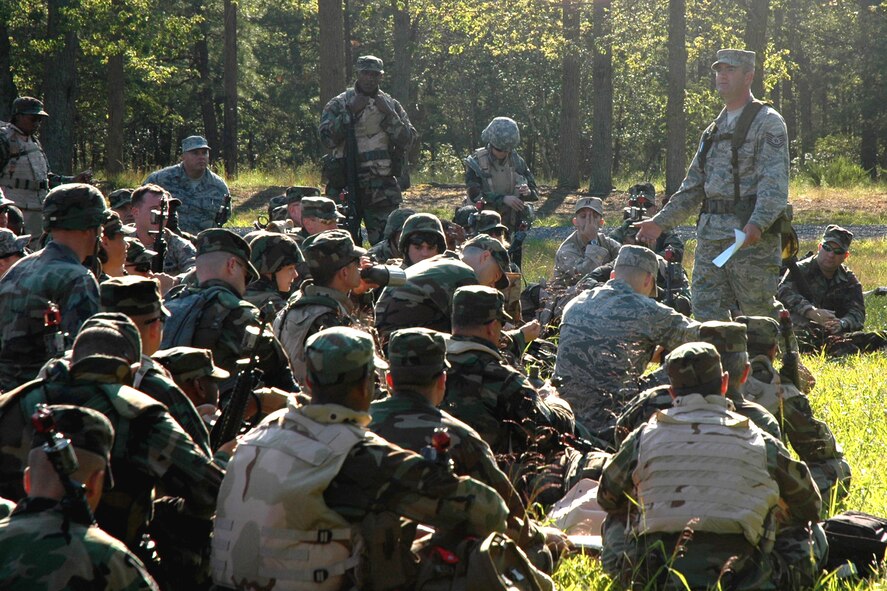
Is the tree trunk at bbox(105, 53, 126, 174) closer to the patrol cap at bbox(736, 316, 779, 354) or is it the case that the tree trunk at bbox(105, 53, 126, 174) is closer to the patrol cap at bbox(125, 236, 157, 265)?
the patrol cap at bbox(125, 236, 157, 265)

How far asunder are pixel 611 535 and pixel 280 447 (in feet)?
5.88

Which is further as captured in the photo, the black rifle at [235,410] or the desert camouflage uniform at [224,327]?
the desert camouflage uniform at [224,327]

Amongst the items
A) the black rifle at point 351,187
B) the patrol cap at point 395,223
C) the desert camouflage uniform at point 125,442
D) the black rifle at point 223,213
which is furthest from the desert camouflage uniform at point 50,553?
the black rifle at point 351,187

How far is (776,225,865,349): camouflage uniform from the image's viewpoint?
37.2 feet

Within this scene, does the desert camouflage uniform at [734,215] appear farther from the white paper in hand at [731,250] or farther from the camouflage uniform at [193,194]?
the camouflage uniform at [193,194]

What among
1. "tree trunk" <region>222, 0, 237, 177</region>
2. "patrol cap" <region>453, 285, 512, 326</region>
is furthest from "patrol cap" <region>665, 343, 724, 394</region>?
"tree trunk" <region>222, 0, 237, 177</region>

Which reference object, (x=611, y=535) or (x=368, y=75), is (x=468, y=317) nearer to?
(x=611, y=535)

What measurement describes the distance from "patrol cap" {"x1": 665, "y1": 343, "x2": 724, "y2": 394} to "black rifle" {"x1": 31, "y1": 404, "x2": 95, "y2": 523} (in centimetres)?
237

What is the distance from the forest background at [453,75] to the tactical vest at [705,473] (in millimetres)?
13903

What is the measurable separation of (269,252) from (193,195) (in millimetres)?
4632

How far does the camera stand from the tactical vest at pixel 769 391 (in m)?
6.18

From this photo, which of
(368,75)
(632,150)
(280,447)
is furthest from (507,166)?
(632,150)

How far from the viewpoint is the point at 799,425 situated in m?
6.21

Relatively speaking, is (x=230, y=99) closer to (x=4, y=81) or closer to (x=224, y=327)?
(x=4, y=81)
